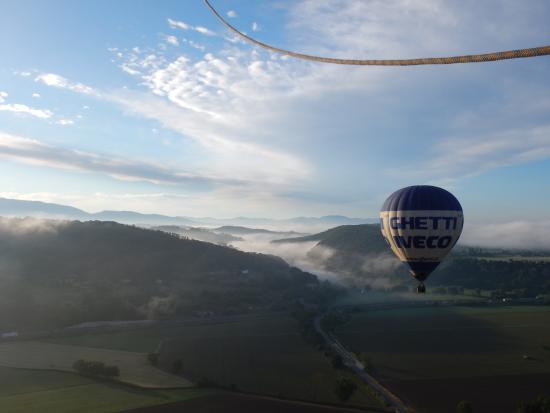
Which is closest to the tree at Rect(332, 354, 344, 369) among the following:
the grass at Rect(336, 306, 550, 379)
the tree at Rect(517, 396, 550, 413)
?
the grass at Rect(336, 306, 550, 379)

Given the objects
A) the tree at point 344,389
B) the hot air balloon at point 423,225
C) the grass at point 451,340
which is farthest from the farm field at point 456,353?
the hot air balloon at point 423,225

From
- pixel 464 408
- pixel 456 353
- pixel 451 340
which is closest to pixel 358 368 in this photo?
pixel 456 353

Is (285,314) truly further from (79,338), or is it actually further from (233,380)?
(233,380)

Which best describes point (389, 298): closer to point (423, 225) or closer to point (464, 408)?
point (464, 408)

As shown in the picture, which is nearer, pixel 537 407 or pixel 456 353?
pixel 537 407

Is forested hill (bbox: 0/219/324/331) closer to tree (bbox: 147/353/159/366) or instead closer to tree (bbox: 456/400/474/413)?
tree (bbox: 147/353/159/366)

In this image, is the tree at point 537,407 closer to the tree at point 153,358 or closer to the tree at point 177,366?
the tree at point 177,366
